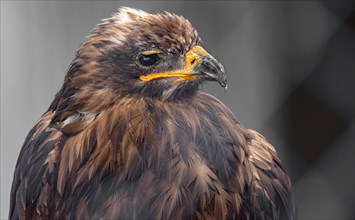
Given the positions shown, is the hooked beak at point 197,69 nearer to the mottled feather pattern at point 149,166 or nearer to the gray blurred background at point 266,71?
the mottled feather pattern at point 149,166

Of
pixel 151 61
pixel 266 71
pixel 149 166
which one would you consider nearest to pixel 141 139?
pixel 149 166

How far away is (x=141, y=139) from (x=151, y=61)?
16 cm

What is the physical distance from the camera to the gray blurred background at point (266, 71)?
253cm

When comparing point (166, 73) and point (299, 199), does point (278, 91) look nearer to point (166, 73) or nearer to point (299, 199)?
point (299, 199)

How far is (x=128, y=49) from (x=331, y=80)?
110 cm

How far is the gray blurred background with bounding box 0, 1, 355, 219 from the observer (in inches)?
99.4

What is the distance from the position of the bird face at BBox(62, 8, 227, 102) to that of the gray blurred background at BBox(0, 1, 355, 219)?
0.54 meters

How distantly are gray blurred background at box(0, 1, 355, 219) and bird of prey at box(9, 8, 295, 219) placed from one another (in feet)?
1.73

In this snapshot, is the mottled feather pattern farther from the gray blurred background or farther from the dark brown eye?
the gray blurred background

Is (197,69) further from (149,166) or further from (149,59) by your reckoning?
(149,166)

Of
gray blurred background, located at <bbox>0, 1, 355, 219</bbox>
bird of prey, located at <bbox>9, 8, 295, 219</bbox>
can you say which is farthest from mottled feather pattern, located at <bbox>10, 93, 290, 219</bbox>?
gray blurred background, located at <bbox>0, 1, 355, 219</bbox>

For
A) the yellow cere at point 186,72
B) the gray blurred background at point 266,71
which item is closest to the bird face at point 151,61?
the yellow cere at point 186,72

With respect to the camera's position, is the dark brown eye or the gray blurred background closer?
the dark brown eye

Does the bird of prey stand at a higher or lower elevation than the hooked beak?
lower
